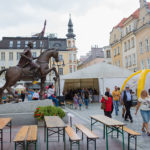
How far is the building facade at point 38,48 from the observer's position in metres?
54.2

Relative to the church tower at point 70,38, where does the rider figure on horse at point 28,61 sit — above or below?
below

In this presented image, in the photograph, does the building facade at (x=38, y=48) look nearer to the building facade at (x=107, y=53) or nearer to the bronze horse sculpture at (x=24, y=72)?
the building facade at (x=107, y=53)

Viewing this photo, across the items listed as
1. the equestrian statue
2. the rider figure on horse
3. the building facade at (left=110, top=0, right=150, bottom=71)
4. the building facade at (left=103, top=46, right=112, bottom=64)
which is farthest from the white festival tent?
the building facade at (left=103, top=46, right=112, bottom=64)

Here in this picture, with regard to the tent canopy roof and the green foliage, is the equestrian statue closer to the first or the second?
the green foliage

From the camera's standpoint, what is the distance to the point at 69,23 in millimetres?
61656

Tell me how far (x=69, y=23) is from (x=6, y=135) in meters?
56.5

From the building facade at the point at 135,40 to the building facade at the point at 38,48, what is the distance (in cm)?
1435

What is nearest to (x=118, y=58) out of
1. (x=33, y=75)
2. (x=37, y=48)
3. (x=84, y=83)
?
(x=84, y=83)

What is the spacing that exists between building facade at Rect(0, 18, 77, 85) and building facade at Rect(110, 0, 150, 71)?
1435 cm

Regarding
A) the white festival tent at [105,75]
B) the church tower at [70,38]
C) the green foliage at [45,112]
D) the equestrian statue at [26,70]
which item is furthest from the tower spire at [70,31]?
the green foliage at [45,112]

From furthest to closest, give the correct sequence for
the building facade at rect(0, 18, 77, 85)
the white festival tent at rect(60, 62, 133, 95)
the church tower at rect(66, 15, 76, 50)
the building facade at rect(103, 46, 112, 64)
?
the church tower at rect(66, 15, 76, 50), the building facade at rect(0, 18, 77, 85), the building facade at rect(103, 46, 112, 64), the white festival tent at rect(60, 62, 133, 95)

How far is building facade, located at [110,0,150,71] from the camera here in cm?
3253

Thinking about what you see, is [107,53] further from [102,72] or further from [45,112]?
[45,112]

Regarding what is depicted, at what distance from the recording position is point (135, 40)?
35.8 m
